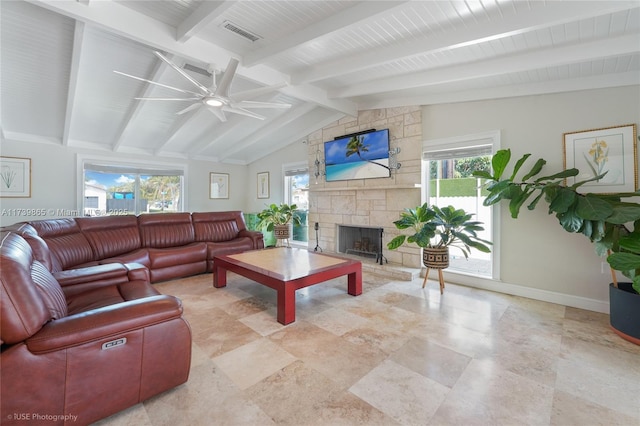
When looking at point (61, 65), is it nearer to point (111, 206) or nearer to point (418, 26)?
point (111, 206)

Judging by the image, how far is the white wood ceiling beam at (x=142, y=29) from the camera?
2254 millimetres

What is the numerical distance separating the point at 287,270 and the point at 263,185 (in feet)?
15.6

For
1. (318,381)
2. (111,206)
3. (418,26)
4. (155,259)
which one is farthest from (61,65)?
(318,381)

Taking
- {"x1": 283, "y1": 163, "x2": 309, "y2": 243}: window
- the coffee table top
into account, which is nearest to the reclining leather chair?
the coffee table top

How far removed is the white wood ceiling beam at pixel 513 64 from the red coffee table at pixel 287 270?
8.01ft

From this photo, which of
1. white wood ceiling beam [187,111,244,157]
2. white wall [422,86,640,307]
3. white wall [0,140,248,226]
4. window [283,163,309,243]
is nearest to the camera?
white wall [422,86,640,307]

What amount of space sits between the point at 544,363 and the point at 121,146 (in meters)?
7.56

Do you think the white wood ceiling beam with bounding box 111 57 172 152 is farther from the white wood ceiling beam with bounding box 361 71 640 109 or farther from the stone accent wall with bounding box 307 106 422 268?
the white wood ceiling beam with bounding box 361 71 640 109

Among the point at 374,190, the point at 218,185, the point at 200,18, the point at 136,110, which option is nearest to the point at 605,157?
the point at 374,190

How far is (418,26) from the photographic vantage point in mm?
2502

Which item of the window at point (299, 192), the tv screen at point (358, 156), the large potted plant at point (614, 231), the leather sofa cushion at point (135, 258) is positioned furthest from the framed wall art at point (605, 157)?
the leather sofa cushion at point (135, 258)

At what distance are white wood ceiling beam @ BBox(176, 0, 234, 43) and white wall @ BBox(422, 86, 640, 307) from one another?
10.7 feet

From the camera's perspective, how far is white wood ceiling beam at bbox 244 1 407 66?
2189 mm

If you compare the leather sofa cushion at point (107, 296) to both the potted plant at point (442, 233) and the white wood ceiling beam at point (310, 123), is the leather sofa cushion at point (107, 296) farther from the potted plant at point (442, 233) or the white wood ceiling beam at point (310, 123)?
the white wood ceiling beam at point (310, 123)
